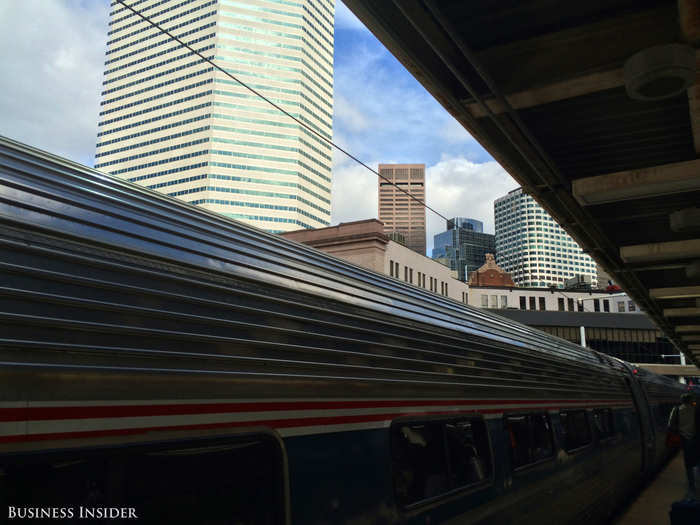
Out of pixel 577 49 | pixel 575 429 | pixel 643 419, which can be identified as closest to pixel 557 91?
pixel 577 49

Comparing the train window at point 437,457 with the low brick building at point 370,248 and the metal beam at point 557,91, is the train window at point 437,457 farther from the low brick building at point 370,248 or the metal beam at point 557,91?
the low brick building at point 370,248

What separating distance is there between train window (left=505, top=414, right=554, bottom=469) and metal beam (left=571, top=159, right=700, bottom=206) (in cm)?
255

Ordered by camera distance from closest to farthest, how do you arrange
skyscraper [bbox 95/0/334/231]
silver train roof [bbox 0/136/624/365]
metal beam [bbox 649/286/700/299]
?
silver train roof [bbox 0/136/624/365] < metal beam [bbox 649/286/700/299] < skyscraper [bbox 95/0/334/231]

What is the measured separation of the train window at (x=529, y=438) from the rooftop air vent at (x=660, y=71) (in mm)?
2925

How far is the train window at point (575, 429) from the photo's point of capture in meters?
6.69

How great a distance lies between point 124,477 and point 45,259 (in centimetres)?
84

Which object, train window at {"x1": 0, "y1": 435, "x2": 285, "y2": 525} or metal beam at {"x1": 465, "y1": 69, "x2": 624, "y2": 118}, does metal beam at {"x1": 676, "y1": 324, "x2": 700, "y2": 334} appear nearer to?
metal beam at {"x1": 465, "y1": 69, "x2": 624, "y2": 118}

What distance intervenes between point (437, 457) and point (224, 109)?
5483 inches

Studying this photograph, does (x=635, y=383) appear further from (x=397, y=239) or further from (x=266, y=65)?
(x=266, y=65)

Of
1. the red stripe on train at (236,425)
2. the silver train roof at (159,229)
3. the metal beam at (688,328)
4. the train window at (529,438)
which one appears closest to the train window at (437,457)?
the red stripe on train at (236,425)

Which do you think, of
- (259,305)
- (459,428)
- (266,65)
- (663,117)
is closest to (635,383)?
(663,117)

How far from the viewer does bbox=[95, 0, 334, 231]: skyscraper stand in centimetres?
13450

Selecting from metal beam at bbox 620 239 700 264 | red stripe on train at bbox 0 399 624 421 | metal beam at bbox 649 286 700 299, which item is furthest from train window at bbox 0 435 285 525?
metal beam at bbox 649 286 700 299

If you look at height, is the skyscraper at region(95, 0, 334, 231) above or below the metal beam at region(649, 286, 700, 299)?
above
